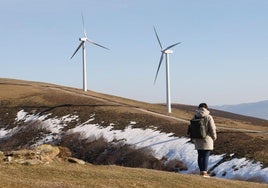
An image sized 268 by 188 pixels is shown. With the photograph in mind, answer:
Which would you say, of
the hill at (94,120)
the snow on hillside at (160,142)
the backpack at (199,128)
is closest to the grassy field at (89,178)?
the backpack at (199,128)

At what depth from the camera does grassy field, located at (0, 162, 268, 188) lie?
57.1 feet

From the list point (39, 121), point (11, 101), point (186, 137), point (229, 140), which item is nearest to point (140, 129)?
point (186, 137)

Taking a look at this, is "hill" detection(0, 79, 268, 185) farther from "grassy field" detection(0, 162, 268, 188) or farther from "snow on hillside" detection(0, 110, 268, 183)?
"grassy field" detection(0, 162, 268, 188)

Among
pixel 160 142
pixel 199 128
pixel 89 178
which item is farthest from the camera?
pixel 160 142

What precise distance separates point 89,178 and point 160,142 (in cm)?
3472

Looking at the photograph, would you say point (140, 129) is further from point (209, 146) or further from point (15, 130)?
point (209, 146)

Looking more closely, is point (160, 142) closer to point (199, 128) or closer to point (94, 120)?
point (94, 120)

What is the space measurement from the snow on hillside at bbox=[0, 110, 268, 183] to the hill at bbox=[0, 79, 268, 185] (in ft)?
1.14

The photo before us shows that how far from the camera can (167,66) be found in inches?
3086

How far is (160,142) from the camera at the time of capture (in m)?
53.4

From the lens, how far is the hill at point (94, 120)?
4835 centimetres

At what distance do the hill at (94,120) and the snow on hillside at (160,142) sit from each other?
35cm

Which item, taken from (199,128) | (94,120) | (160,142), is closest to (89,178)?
(199,128)

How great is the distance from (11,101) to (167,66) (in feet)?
96.6
